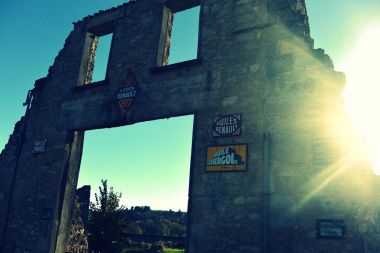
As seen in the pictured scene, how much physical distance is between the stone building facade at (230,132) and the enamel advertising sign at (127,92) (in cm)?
3

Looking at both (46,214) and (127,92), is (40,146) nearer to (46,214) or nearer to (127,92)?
(46,214)

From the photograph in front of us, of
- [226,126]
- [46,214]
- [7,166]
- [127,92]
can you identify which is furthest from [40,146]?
[226,126]

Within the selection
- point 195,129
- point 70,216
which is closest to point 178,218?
point 70,216

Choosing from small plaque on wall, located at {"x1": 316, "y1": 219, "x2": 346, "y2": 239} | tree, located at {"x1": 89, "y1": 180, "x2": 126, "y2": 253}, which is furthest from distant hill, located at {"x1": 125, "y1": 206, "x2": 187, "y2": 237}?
small plaque on wall, located at {"x1": 316, "y1": 219, "x2": 346, "y2": 239}

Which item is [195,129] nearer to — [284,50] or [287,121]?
[287,121]

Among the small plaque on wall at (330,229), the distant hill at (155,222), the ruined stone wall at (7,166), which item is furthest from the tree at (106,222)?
the small plaque on wall at (330,229)

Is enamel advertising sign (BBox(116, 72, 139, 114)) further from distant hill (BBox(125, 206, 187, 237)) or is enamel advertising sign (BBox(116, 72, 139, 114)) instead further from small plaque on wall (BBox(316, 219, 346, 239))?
distant hill (BBox(125, 206, 187, 237))

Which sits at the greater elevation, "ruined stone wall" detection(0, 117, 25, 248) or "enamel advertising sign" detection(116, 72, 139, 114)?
"enamel advertising sign" detection(116, 72, 139, 114)

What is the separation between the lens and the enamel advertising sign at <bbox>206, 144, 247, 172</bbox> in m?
5.65

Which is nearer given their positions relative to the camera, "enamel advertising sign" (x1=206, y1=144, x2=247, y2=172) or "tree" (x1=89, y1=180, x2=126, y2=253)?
"enamel advertising sign" (x1=206, y1=144, x2=247, y2=172)

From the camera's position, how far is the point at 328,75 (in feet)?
17.4

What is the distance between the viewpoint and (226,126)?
19.6ft

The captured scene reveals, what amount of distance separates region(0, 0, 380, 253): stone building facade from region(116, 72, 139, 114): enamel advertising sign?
1.3 inches

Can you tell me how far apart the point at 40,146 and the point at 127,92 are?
3014mm
